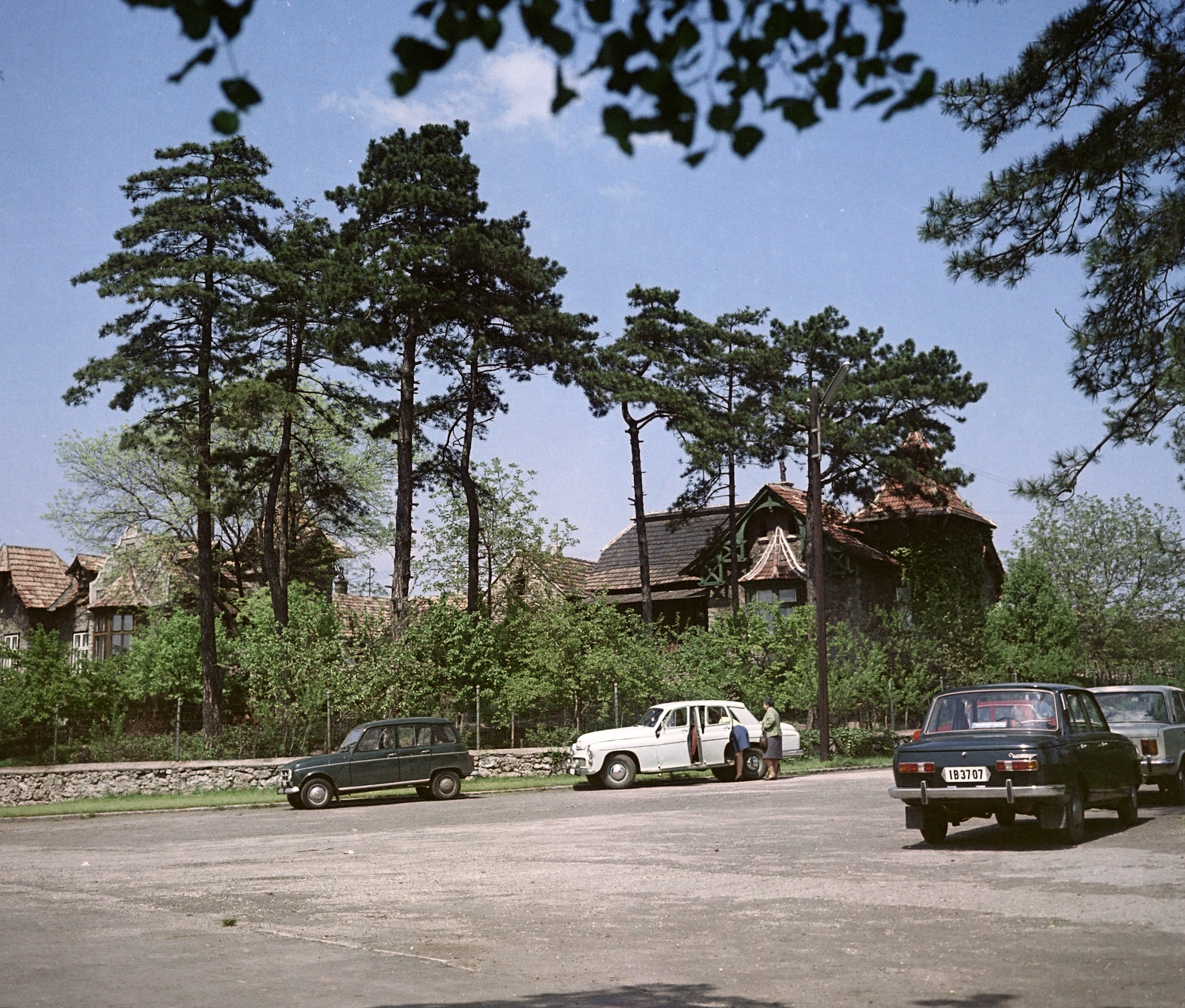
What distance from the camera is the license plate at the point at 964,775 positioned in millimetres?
13117

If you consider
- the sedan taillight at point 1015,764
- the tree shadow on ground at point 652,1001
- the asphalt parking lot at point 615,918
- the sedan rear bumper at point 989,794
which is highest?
the sedan taillight at point 1015,764

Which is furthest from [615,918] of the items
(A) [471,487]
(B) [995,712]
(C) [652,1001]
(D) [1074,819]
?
(A) [471,487]

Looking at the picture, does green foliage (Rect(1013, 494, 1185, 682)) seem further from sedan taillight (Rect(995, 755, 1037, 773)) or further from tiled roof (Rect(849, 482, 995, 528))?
sedan taillight (Rect(995, 755, 1037, 773))

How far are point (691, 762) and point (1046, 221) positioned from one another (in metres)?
15.6

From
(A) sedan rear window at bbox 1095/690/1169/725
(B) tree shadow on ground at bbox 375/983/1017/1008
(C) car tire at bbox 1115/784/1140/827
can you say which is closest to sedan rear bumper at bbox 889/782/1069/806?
(C) car tire at bbox 1115/784/1140/827

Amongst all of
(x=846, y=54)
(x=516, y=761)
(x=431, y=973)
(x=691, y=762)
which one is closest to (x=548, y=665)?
(x=516, y=761)

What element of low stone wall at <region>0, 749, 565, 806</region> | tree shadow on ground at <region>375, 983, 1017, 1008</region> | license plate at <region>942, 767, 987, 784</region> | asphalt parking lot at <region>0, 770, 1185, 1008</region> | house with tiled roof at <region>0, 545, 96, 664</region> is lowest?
tree shadow on ground at <region>375, 983, 1017, 1008</region>

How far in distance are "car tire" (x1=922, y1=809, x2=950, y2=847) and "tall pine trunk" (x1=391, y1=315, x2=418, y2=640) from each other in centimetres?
2217

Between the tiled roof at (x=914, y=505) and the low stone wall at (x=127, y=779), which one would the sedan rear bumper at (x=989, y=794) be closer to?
the low stone wall at (x=127, y=779)

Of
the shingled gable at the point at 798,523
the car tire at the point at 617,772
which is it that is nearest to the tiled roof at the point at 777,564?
the shingled gable at the point at 798,523

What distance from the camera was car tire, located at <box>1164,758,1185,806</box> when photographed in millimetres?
17344

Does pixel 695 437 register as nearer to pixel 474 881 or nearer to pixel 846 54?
pixel 474 881

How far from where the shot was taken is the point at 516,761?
3150 cm

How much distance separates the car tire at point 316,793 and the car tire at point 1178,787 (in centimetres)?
1482
